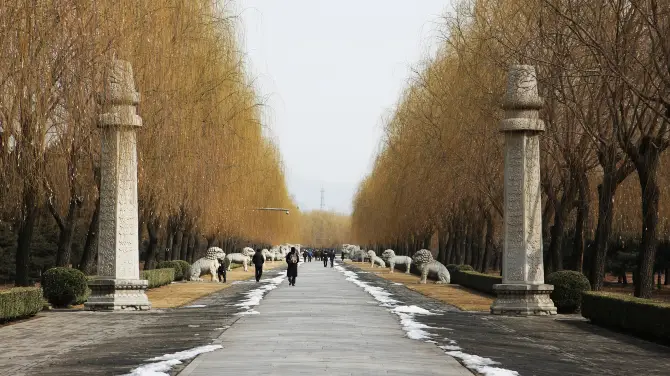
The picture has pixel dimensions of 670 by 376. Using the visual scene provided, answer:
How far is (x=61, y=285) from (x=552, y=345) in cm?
1389

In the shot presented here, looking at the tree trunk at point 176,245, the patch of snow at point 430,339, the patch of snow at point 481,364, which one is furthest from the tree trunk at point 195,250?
the patch of snow at point 481,364

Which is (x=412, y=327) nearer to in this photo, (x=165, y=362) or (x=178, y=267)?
(x=165, y=362)

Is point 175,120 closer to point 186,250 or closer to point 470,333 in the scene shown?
point 470,333

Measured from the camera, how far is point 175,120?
2850 centimetres

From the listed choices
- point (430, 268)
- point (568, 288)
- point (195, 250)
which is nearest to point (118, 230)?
point (568, 288)

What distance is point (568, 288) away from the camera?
2712cm

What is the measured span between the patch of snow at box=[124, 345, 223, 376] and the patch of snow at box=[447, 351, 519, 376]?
3.48 metres

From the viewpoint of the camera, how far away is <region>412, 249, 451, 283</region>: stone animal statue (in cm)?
4788

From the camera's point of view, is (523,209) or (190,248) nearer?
(523,209)

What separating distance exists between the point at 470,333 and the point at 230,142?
19.4 meters

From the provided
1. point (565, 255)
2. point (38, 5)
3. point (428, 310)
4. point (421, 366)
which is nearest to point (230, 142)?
point (428, 310)

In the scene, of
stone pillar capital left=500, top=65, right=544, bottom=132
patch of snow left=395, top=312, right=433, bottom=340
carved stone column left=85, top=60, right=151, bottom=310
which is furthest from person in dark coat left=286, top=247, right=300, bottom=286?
patch of snow left=395, top=312, right=433, bottom=340

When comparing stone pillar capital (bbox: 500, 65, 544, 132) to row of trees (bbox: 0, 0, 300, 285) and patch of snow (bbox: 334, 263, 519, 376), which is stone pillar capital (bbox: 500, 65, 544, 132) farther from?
row of trees (bbox: 0, 0, 300, 285)

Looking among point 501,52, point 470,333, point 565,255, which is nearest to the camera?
point 470,333
